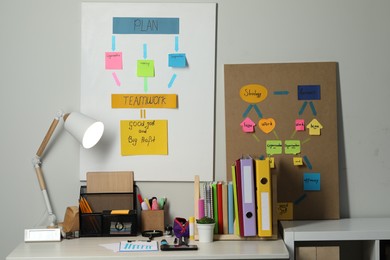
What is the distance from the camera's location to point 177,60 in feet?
8.28

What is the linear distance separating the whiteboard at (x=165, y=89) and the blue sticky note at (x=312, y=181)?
0.43 m

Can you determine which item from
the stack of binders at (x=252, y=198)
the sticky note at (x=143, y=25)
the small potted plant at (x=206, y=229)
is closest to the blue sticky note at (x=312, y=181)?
the stack of binders at (x=252, y=198)

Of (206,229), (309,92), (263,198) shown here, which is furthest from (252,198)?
(309,92)

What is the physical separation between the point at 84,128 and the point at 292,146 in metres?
0.94

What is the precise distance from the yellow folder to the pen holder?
46cm

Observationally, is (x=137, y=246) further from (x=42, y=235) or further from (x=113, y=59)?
(x=113, y=59)

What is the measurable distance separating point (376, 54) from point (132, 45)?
3.72ft

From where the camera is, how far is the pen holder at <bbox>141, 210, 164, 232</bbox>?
246 cm

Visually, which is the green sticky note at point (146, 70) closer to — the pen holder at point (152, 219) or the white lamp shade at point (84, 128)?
the white lamp shade at point (84, 128)

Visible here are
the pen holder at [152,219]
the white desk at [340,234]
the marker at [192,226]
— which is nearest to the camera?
the white desk at [340,234]

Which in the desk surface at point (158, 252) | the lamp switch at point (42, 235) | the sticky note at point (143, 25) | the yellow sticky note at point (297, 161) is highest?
the sticky note at point (143, 25)

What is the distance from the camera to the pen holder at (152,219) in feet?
8.06

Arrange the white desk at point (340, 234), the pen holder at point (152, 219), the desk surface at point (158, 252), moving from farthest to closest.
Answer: the pen holder at point (152, 219) < the white desk at point (340, 234) < the desk surface at point (158, 252)

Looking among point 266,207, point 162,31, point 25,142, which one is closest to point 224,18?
point 162,31
